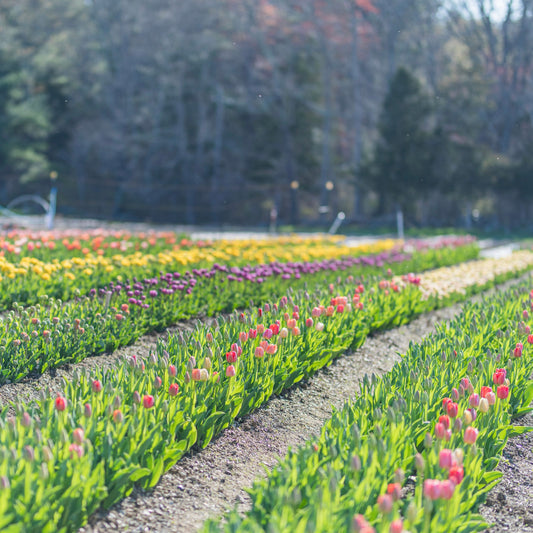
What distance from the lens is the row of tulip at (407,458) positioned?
7.47 ft

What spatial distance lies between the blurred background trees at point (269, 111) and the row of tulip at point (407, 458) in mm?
24110

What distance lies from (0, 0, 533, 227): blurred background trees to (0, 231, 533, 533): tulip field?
22.4 m

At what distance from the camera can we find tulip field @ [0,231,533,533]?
7.91ft

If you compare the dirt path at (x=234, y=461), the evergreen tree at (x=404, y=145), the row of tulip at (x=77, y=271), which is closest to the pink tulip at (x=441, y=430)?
the dirt path at (x=234, y=461)

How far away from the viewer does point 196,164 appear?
33594 mm

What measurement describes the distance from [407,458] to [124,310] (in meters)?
3.12

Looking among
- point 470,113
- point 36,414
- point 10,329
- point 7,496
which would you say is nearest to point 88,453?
point 7,496

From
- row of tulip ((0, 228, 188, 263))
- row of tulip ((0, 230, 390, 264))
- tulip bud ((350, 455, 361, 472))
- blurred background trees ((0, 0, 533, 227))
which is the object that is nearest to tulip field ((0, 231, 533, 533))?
tulip bud ((350, 455, 361, 472))

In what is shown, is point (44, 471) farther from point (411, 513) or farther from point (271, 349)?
point (271, 349)

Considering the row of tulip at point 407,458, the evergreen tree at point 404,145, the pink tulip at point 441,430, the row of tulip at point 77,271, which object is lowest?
the row of tulip at point 407,458

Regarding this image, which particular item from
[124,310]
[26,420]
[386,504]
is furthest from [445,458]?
[124,310]

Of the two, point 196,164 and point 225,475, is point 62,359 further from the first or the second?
point 196,164

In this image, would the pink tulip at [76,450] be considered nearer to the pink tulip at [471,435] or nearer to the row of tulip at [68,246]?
the pink tulip at [471,435]

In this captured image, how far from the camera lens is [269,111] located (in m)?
32.8
